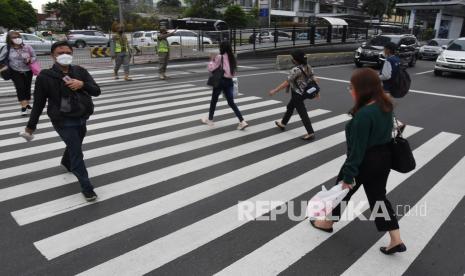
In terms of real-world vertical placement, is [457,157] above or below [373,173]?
below

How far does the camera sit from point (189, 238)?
3656 millimetres

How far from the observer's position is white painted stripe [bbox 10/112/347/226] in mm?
4141

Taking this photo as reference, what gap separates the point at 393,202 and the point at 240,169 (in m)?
2.05

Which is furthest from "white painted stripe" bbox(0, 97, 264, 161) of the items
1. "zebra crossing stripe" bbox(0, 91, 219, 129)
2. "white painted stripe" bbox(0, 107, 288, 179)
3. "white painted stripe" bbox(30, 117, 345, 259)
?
"white painted stripe" bbox(30, 117, 345, 259)

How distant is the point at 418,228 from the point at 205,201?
230 centimetres

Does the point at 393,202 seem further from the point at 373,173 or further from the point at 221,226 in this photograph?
the point at 221,226

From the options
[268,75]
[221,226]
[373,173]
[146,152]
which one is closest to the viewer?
[373,173]

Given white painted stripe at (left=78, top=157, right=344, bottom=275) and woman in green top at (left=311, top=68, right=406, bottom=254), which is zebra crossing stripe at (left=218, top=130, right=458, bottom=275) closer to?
white painted stripe at (left=78, top=157, right=344, bottom=275)

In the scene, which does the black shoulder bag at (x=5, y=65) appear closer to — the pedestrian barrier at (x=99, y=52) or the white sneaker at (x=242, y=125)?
the white sneaker at (x=242, y=125)

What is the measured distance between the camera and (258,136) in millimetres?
7035

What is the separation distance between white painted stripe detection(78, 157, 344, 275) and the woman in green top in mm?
1327

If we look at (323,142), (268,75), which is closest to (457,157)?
(323,142)

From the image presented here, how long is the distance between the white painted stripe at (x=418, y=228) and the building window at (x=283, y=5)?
67524 mm

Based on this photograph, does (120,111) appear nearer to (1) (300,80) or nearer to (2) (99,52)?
(1) (300,80)
